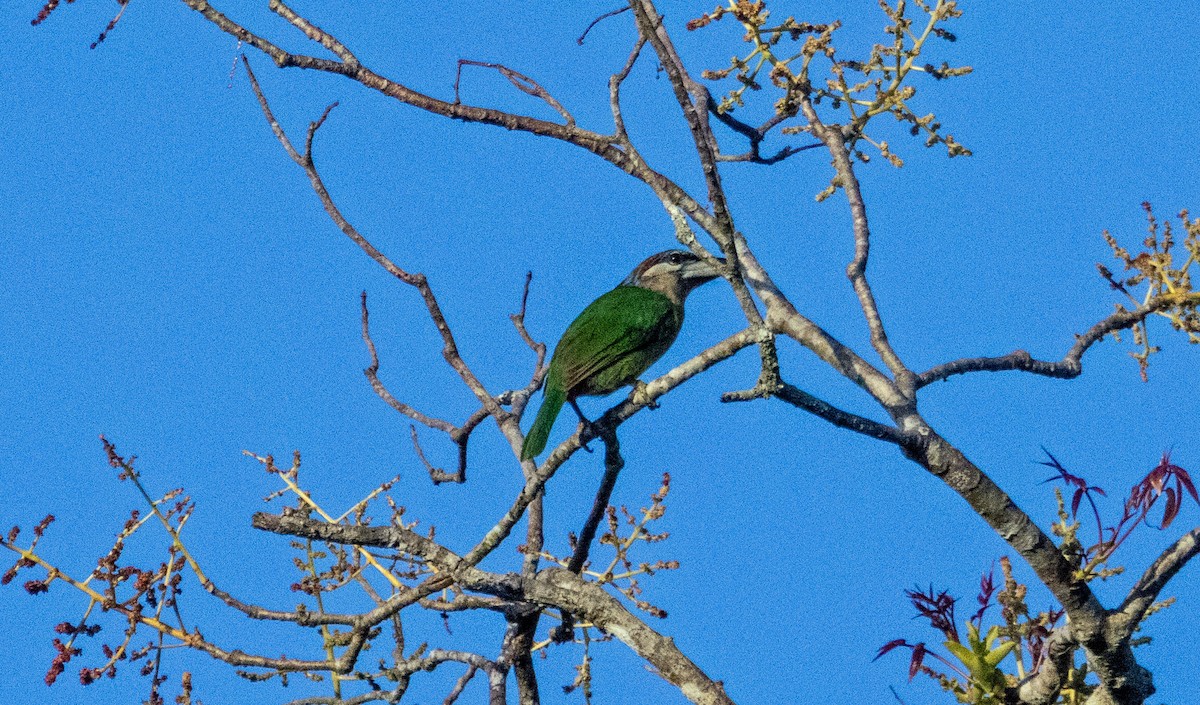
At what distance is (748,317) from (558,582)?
1589mm

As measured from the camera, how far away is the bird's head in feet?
24.1

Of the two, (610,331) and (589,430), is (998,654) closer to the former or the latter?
(589,430)

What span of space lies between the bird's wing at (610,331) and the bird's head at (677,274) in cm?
38

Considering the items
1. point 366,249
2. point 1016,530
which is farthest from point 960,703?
point 366,249

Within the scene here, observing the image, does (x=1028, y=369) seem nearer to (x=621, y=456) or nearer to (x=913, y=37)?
(x=913, y=37)

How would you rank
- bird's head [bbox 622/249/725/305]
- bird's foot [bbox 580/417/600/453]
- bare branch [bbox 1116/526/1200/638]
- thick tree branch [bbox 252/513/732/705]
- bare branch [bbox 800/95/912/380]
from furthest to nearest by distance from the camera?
bird's head [bbox 622/249/725/305] < bare branch [bbox 800/95/912/380] < bird's foot [bbox 580/417/600/453] < thick tree branch [bbox 252/513/732/705] < bare branch [bbox 1116/526/1200/638]

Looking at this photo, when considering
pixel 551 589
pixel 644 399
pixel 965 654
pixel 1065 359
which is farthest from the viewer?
pixel 1065 359

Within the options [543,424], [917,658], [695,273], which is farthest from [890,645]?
[695,273]

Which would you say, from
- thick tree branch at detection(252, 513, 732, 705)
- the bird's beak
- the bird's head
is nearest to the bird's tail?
thick tree branch at detection(252, 513, 732, 705)

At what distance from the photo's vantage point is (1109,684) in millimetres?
4578

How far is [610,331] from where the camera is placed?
20.9 ft

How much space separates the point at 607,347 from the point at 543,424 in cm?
57

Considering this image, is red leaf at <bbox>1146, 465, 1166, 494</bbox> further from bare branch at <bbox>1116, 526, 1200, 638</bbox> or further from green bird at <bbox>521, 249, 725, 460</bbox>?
green bird at <bbox>521, 249, 725, 460</bbox>

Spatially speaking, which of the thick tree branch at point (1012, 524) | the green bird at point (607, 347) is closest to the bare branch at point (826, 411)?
the thick tree branch at point (1012, 524)
